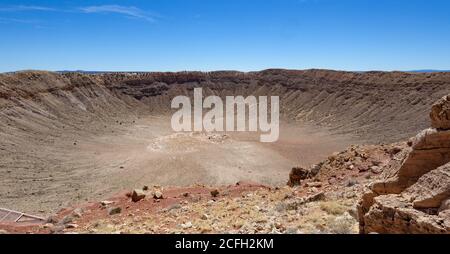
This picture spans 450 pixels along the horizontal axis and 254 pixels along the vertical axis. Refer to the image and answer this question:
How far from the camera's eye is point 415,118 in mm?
58188

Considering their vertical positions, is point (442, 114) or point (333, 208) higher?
point (442, 114)

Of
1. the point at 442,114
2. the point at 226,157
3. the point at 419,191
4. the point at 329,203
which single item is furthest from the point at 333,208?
the point at 226,157

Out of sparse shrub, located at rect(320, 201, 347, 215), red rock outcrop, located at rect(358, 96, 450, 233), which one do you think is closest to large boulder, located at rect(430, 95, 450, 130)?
red rock outcrop, located at rect(358, 96, 450, 233)

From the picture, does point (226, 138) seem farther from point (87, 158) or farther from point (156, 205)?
point (156, 205)

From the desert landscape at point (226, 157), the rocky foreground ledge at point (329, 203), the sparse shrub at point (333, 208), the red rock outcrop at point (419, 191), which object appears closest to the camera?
the red rock outcrop at point (419, 191)

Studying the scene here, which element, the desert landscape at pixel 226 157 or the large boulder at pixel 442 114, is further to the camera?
the desert landscape at pixel 226 157

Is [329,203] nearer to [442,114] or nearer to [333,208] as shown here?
[333,208]

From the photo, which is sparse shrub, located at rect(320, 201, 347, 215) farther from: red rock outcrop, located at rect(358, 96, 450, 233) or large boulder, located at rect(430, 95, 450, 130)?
large boulder, located at rect(430, 95, 450, 130)

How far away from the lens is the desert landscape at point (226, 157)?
344 inches

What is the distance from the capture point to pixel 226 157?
48.0 m

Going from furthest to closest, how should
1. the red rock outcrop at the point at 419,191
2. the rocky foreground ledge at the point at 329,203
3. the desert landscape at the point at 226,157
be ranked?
the desert landscape at the point at 226,157 → the rocky foreground ledge at the point at 329,203 → the red rock outcrop at the point at 419,191

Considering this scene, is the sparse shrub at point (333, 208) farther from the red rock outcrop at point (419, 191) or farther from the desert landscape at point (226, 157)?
the red rock outcrop at point (419, 191)

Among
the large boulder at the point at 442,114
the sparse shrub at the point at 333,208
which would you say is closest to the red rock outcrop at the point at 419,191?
the large boulder at the point at 442,114
